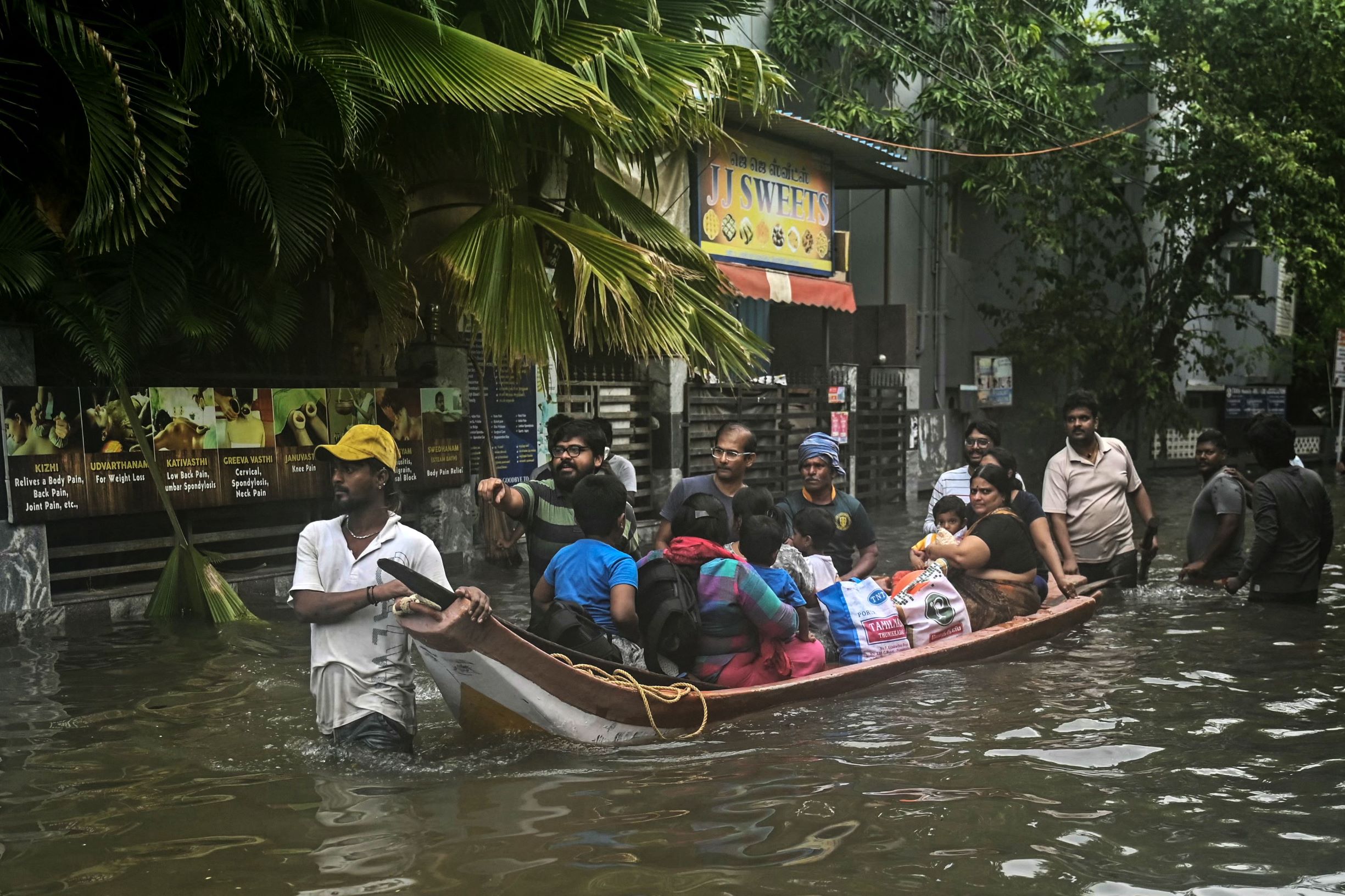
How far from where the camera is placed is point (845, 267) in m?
19.4

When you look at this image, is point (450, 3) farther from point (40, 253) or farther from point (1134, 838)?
point (1134, 838)

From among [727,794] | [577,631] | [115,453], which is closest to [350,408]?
[115,453]

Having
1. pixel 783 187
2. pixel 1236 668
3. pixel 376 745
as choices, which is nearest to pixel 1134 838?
pixel 376 745

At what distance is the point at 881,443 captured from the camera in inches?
798

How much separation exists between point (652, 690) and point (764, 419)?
11.7 m

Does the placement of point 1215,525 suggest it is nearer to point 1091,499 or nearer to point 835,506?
point 1091,499

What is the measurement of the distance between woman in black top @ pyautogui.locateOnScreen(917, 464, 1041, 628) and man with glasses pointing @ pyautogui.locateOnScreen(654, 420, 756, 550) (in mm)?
1369

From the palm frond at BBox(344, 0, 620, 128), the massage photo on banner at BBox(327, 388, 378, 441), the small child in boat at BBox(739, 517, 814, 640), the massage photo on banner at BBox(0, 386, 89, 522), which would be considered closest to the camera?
the small child in boat at BBox(739, 517, 814, 640)

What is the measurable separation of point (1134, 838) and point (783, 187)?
13.6 meters

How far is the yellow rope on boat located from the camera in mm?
5938

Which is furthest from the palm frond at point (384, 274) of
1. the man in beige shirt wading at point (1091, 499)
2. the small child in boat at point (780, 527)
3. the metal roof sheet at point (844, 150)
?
the metal roof sheet at point (844, 150)

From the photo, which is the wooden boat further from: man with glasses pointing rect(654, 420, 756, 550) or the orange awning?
the orange awning

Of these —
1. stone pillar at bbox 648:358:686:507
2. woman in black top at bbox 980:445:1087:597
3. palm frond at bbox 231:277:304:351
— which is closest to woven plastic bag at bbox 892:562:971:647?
woman in black top at bbox 980:445:1087:597

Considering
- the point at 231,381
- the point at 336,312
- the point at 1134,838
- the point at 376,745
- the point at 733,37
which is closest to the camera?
the point at 1134,838
